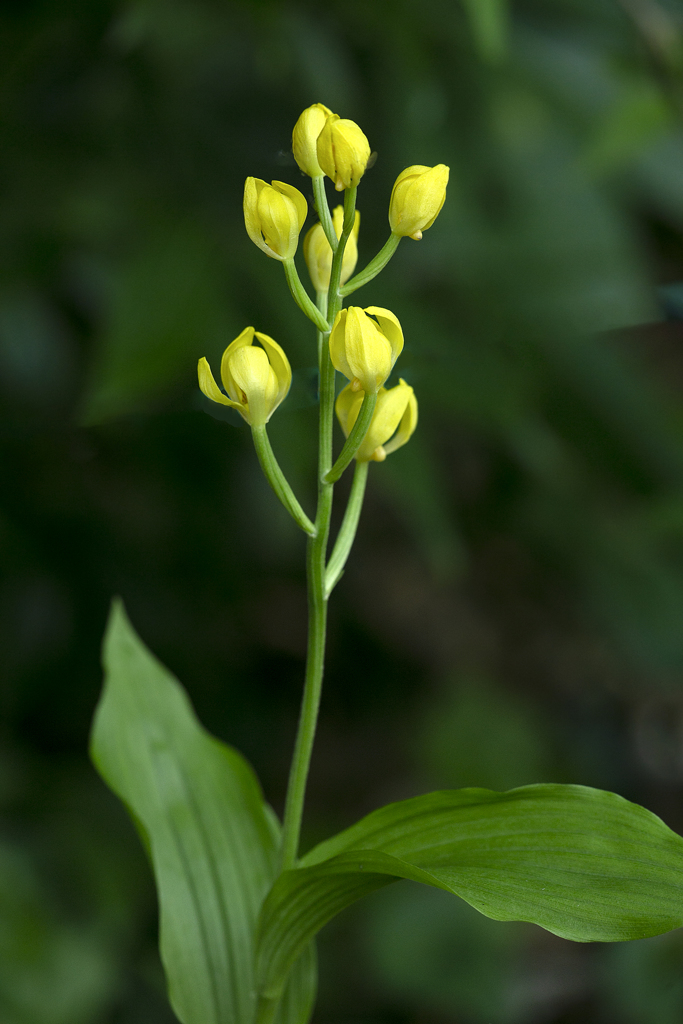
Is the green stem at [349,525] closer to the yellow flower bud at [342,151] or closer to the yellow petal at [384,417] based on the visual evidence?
the yellow petal at [384,417]

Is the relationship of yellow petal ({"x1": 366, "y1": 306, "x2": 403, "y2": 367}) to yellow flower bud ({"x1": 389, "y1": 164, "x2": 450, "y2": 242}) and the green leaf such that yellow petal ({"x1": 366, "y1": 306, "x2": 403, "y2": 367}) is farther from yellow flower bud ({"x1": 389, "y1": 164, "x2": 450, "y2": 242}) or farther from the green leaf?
the green leaf

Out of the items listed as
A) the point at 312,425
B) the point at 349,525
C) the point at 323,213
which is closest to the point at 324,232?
the point at 323,213

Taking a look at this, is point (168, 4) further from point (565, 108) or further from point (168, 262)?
point (565, 108)

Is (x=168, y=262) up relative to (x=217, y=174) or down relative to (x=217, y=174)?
down

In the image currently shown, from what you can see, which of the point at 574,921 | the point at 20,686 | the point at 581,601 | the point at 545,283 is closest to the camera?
the point at 574,921

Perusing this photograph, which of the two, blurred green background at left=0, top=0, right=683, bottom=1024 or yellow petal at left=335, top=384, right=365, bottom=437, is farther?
blurred green background at left=0, top=0, right=683, bottom=1024

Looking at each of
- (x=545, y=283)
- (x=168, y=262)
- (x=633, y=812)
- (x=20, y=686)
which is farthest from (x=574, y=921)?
(x=545, y=283)

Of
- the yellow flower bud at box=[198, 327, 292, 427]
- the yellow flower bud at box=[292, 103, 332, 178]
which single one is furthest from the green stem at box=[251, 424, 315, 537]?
the yellow flower bud at box=[292, 103, 332, 178]
